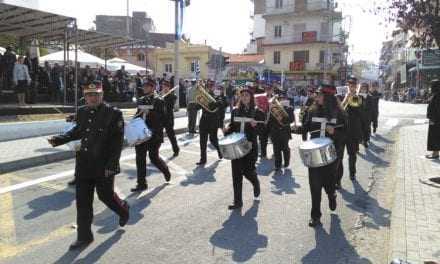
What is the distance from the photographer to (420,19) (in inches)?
352

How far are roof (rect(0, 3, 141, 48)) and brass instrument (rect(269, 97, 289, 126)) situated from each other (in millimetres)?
9432

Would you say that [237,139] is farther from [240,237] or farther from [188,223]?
[240,237]

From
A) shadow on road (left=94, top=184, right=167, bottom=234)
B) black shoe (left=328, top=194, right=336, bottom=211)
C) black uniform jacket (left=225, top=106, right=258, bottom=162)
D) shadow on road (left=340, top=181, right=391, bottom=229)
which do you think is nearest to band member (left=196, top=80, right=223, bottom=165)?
shadow on road (left=94, top=184, right=167, bottom=234)

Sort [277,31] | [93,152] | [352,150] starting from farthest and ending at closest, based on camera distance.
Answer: [277,31]
[352,150]
[93,152]

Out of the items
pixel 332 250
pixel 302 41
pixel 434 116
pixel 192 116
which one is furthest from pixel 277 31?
pixel 332 250

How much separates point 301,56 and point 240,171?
199 feet

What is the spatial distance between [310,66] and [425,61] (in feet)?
66.9

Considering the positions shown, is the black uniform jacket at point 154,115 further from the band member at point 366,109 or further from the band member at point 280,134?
the band member at point 366,109

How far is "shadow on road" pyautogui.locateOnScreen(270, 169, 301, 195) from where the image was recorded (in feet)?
28.7

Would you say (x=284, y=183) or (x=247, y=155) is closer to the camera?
(x=247, y=155)

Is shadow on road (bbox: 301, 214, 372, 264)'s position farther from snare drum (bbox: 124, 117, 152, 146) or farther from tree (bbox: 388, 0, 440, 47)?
tree (bbox: 388, 0, 440, 47)

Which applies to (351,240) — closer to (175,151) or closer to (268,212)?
(268,212)

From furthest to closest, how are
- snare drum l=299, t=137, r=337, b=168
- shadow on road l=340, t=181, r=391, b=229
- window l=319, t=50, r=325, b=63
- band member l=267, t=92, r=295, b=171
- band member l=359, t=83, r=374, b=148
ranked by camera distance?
window l=319, t=50, r=325, b=63 → band member l=359, t=83, r=374, b=148 → band member l=267, t=92, r=295, b=171 → shadow on road l=340, t=181, r=391, b=229 → snare drum l=299, t=137, r=337, b=168

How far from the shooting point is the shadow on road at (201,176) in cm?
933
